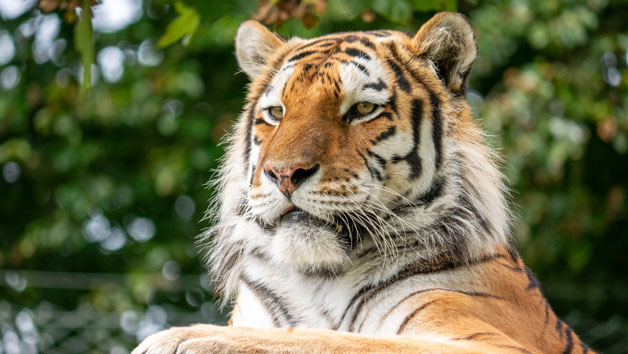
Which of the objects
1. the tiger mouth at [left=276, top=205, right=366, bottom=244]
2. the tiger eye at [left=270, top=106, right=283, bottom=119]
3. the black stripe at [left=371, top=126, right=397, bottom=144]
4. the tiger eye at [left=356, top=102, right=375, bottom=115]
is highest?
Result: the tiger eye at [left=356, top=102, right=375, bottom=115]

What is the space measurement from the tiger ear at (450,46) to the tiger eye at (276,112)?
529mm

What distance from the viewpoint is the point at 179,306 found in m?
8.00

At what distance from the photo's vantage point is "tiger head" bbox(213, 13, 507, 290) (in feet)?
8.07

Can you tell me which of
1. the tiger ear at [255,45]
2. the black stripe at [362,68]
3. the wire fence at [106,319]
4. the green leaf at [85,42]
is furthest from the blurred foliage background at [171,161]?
the green leaf at [85,42]

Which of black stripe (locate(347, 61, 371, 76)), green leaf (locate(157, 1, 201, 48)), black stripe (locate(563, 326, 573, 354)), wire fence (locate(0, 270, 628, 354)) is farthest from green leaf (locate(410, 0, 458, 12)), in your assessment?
wire fence (locate(0, 270, 628, 354))

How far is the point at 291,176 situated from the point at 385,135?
38 cm

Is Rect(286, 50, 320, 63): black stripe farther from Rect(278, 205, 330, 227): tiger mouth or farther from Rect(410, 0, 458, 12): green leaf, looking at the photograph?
Rect(278, 205, 330, 227): tiger mouth

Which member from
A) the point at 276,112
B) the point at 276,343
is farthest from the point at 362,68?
the point at 276,343

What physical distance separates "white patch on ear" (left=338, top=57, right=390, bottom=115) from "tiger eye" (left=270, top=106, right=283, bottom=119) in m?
0.26

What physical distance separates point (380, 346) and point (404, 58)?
1133 mm

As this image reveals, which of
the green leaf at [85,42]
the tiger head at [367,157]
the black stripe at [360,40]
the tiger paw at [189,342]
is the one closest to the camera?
the tiger paw at [189,342]

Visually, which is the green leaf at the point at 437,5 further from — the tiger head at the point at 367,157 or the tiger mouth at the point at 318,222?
the tiger mouth at the point at 318,222

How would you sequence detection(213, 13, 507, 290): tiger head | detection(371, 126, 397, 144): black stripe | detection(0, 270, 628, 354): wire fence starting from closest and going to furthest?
1. detection(213, 13, 507, 290): tiger head
2. detection(371, 126, 397, 144): black stripe
3. detection(0, 270, 628, 354): wire fence

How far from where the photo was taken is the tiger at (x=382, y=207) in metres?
2.42
